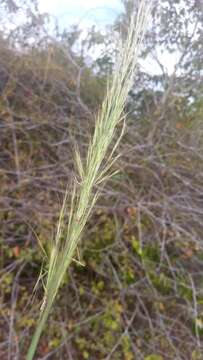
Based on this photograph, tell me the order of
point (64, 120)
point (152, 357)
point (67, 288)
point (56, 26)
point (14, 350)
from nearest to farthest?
point (14, 350)
point (152, 357)
point (67, 288)
point (64, 120)
point (56, 26)

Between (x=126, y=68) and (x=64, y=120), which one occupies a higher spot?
(x=126, y=68)

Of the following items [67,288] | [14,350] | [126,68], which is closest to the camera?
[126,68]

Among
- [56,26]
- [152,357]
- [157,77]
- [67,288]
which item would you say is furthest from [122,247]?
[56,26]

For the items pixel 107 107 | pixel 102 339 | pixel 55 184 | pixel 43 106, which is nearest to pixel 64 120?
pixel 43 106

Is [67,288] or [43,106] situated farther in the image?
[43,106]

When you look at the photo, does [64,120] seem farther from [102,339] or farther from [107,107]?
[107,107]

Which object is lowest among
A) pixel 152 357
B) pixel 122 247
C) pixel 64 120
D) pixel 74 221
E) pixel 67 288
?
pixel 152 357
